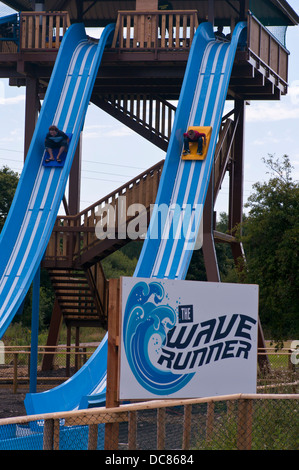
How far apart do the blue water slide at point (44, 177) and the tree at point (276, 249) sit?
4.94 metres

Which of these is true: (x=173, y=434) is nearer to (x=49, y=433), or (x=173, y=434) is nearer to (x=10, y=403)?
(x=49, y=433)

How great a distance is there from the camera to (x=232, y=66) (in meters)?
22.1

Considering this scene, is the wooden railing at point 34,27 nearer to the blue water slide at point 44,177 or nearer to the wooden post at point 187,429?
the blue water slide at point 44,177

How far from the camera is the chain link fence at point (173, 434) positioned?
24.9 ft

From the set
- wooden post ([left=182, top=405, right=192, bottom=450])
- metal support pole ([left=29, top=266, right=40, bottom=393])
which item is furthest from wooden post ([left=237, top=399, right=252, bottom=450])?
metal support pole ([left=29, top=266, right=40, bottom=393])

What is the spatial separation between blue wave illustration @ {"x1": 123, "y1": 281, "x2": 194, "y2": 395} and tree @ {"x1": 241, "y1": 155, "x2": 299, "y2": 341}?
1001 cm

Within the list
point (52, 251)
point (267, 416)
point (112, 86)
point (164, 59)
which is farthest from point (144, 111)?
point (267, 416)

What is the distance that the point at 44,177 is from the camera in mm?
21250

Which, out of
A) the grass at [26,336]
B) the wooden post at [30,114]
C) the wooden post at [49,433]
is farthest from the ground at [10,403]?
the grass at [26,336]

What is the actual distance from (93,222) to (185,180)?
10.1 ft

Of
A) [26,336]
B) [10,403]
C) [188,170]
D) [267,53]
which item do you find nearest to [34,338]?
[10,403]

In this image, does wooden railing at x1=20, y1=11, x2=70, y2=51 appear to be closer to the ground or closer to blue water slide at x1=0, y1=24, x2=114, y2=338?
blue water slide at x1=0, y1=24, x2=114, y2=338

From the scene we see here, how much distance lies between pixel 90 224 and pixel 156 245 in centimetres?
347
